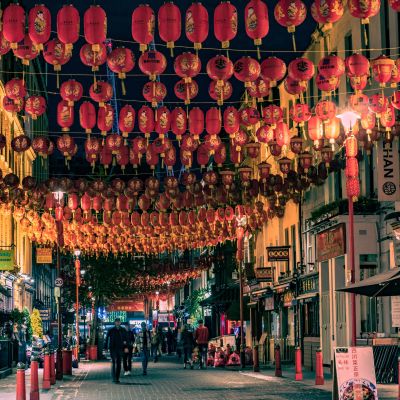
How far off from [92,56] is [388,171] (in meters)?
10.5

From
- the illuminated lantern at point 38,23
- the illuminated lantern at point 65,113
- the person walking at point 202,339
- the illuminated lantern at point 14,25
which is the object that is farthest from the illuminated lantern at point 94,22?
the person walking at point 202,339

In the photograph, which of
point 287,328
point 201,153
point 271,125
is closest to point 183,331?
point 287,328

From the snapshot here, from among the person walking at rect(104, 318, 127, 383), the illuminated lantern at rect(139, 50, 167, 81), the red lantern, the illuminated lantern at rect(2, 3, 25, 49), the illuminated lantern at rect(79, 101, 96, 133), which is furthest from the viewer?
the person walking at rect(104, 318, 127, 383)

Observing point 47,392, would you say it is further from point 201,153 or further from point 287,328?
point 287,328

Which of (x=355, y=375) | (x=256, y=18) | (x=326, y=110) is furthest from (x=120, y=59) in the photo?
(x=355, y=375)

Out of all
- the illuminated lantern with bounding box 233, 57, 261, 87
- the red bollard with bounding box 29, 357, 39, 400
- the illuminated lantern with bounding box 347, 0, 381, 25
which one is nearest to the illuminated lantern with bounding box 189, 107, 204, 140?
the illuminated lantern with bounding box 233, 57, 261, 87

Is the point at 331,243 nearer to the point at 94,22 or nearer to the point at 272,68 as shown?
the point at 272,68

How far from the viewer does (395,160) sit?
2953 centimetres

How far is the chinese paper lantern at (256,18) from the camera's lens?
2030 centimetres

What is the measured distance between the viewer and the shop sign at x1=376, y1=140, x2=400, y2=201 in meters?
29.1

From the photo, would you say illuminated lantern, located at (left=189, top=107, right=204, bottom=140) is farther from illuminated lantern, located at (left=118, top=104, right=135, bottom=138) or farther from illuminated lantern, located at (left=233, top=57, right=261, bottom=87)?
illuminated lantern, located at (left=233, top=57, right=261, bottom=87)

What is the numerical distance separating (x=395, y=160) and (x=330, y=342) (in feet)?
35.0

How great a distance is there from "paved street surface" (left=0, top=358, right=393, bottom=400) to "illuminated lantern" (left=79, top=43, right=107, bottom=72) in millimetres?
8114

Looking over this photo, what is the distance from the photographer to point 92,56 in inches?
902
